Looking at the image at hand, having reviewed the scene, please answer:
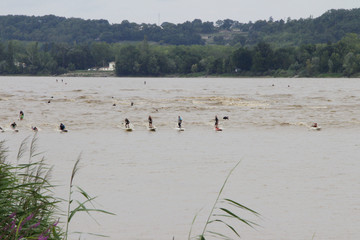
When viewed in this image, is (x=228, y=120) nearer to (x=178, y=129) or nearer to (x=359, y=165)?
(x=178, y=129)

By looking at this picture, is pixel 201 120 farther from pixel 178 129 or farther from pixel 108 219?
pixel 108 219

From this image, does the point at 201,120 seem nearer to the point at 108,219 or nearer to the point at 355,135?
the point at 355,135

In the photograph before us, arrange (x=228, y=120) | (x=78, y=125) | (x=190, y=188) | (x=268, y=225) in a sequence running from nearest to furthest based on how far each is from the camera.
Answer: (x=268, y=225), (x=190, y=188), (x=78, y=125), (x=228, y=120)

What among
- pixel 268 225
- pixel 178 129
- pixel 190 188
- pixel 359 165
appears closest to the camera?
pixel 268 225

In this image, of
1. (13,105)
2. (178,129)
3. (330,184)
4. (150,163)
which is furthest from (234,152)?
(13,105)

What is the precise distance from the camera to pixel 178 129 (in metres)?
46.4

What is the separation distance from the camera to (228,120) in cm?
5519

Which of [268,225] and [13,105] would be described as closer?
[268,225]

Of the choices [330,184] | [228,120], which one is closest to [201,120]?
[228,120]

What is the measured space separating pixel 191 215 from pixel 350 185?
25.8 ft

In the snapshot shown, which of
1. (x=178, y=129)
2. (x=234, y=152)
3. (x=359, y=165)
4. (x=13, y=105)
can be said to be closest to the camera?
(x=359, y=165)

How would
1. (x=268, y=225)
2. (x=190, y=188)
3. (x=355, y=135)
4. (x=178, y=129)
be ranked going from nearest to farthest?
(x=268, y=225)
(x=190, y=188)
(x=355, y=135)
(x=178, y=129)

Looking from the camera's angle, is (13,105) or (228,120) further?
(13,105)

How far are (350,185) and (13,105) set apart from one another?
2339 inches
